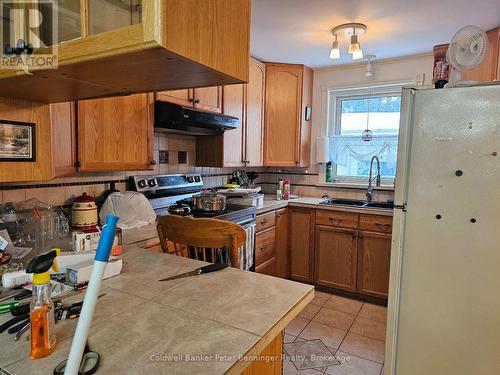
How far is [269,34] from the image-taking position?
2.56 meters

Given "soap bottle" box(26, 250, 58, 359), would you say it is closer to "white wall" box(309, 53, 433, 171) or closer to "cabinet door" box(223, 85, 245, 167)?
"cabinet door" box(223, 85, 245, 167)

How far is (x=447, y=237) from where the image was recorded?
1.58 metres

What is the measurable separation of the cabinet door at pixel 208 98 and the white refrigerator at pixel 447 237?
1.48 m

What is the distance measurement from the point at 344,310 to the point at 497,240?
1.57 m

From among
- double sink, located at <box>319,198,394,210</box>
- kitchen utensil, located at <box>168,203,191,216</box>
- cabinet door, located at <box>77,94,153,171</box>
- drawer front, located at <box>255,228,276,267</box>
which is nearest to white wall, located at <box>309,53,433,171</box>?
double sink, located at <box>319,198,394,210</box>

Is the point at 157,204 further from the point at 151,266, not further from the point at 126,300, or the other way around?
the point at 126,300

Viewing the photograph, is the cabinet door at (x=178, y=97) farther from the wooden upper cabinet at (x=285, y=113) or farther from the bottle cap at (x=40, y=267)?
the bottle cap at (x=40, y=267)

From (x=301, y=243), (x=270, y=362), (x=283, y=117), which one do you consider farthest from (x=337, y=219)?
(x=270, y=362)

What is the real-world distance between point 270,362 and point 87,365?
1.66 ft

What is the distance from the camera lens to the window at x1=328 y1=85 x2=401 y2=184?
10.8ft

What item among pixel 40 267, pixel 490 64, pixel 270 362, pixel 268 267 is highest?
pixel 490 64

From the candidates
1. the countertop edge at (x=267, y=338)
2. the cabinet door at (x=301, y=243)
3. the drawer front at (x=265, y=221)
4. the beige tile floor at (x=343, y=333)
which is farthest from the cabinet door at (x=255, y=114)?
the countertop edge at (x=267, y=338)

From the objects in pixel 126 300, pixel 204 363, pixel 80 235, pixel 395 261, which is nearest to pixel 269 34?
pixel 395 261

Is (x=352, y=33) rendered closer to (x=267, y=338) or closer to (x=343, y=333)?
(x=343, y=333)
